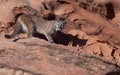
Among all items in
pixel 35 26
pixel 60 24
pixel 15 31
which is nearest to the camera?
pixel 15 31

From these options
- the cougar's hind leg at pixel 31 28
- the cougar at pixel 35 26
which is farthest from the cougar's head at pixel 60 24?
the cougar's hind leg at pixel 31 28

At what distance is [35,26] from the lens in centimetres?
1088

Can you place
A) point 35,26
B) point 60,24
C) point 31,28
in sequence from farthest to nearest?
point 35,26 → point 60,24 → point 31,28

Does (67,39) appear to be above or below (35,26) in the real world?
below

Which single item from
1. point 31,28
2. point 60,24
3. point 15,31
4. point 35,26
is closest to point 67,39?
point 60,24

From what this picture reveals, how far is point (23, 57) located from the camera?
8289 millimetres

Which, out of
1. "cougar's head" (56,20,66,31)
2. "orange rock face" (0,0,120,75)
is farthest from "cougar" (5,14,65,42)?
→ "orange rock face" (0,0,120,75)

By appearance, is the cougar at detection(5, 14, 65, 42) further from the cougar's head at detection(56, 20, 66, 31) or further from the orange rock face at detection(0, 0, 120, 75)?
the orange rock face at detection(0, 0, 120, 75)

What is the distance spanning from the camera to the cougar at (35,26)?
1036 cm

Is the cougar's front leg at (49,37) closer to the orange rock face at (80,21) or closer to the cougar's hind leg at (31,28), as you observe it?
the orange rock face at (80,21)

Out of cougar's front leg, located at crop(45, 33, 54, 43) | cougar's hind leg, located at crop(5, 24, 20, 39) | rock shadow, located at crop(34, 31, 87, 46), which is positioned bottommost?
rock shadow, located at crop(34, 31, 87, 46)

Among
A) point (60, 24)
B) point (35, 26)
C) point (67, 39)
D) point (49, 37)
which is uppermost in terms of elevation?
point (60, 24)

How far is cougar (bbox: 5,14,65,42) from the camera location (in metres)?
10.4

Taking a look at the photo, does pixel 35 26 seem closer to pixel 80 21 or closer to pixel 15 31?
pixel 15 31
